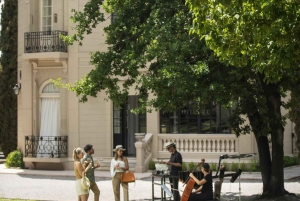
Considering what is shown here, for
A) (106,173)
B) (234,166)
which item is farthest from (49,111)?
(234,166)

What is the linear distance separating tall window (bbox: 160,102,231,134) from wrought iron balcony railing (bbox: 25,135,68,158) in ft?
13.8

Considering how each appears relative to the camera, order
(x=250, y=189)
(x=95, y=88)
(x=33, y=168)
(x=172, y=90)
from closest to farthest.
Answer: (x=172, y=90) < (x=95, y=88) < (x=250, y=189) < (x=33, y=168)

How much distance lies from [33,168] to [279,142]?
1402cm

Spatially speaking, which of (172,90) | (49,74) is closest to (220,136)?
(49,74)

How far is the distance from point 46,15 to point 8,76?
17.0 feet

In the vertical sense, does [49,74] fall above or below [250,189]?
above

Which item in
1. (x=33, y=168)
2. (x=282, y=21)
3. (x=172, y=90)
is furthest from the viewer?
(x=33, y=168)

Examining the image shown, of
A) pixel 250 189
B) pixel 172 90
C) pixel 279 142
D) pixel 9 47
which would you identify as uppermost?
pixel 9 47

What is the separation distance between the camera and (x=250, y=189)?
2016cm

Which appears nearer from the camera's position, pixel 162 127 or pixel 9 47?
pixel 162 127

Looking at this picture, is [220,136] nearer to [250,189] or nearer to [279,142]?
[250,189]

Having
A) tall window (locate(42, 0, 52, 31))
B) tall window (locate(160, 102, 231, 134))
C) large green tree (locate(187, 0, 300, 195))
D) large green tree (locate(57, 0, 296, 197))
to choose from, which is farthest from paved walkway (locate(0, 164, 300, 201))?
large green tree (locate(187, 0, 300, 195))

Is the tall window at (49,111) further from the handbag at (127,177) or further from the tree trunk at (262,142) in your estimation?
the tree trunk at (262,142)

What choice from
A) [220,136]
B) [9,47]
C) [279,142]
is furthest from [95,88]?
[9,47]
